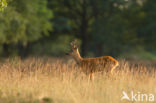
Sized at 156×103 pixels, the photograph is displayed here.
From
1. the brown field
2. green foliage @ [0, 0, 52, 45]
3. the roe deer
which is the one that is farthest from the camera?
green foliage @ [0, 0, 52, 45]

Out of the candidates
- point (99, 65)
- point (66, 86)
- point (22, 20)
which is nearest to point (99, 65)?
point (99, 65)

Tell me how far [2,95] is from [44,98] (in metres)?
1.28

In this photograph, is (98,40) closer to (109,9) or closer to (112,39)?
(112,39)

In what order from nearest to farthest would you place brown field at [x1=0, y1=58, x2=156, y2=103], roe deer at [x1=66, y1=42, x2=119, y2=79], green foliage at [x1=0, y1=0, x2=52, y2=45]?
brown field at [x1=0, y1=58, x2=156, y2=103] < roe deer at [x1=66, y1=42, x2=119, y2=79] < green foliage at [x1=0, y1=0, x2=52, y2=45]

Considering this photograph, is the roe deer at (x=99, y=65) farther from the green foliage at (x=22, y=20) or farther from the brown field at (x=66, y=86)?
the green foliage at (x=22, y=20)

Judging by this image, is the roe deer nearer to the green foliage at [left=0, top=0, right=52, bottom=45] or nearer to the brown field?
the brown field

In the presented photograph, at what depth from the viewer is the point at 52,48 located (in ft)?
143

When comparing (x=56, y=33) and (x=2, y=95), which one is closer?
(x=2, y=95)

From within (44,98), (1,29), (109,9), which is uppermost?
(109,9)

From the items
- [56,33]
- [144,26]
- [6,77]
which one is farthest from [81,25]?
[6,77]

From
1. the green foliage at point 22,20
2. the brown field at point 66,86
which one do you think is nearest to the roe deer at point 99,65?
the brown field at point 66,86

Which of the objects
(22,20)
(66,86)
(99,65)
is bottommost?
(66,86)

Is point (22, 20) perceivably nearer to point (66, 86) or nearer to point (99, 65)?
point (99, 65)

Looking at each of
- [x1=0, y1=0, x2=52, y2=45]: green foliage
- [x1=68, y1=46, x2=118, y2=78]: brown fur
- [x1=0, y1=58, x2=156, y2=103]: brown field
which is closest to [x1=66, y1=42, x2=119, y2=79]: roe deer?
[x1=68, y1=46, x2=118, y2=78]: brown fur
